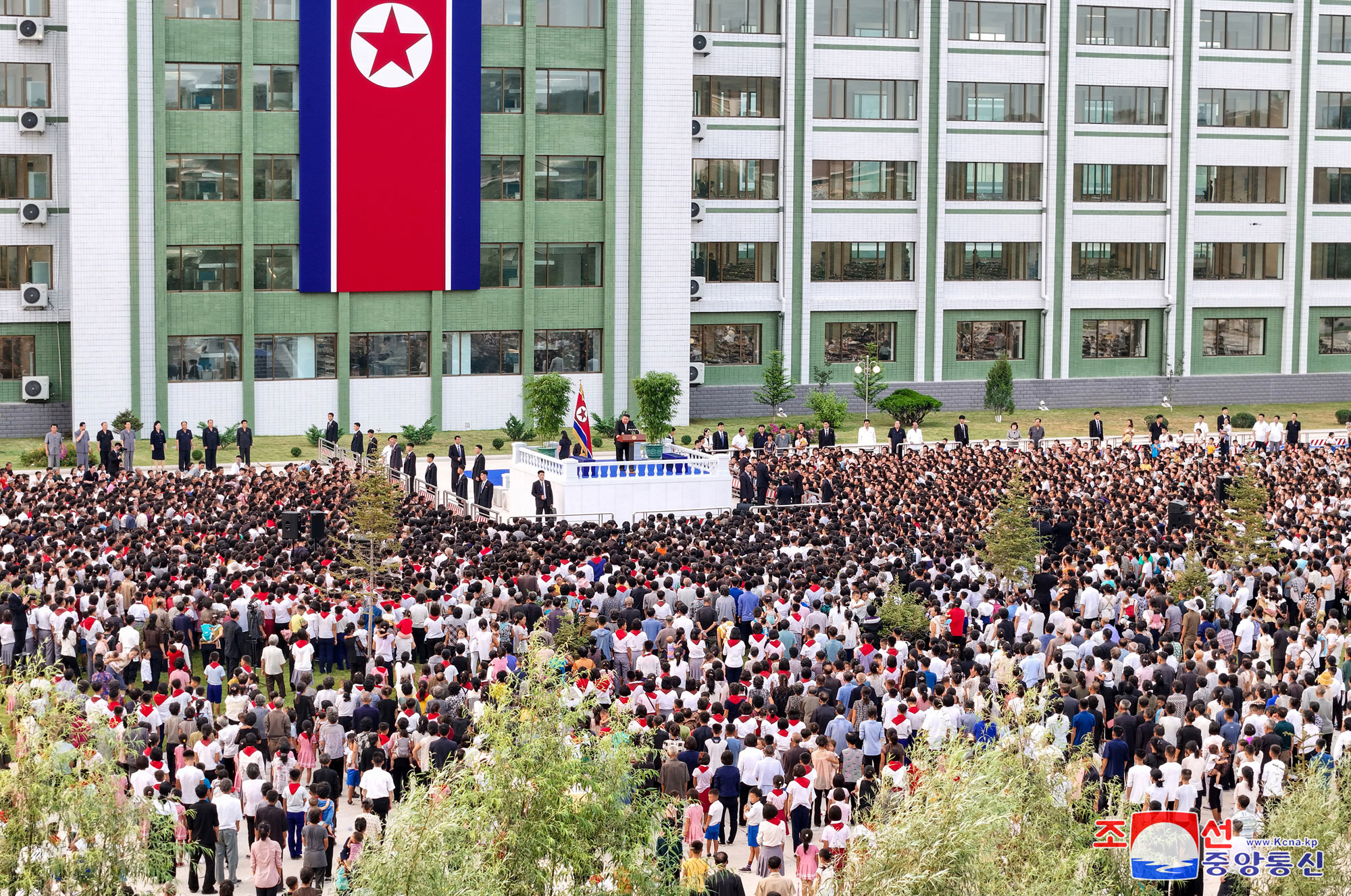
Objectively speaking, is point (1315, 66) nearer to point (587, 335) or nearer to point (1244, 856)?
point (587, 335)

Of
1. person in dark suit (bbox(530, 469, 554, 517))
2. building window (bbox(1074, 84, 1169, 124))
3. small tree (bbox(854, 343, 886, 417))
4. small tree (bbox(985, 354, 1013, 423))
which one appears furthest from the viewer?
building window (bbox(1074, 84, 1169, 124))

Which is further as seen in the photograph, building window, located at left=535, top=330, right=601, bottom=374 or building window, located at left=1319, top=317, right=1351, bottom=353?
building window, located at left=1319, top=317, right=1351, bottom=353

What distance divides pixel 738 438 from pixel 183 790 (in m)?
32.0

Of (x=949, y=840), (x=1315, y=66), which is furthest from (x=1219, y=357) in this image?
(x=949, y=840)

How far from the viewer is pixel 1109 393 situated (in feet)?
221

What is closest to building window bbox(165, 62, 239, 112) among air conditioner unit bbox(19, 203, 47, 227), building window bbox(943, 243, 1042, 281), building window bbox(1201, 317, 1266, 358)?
air conditioner unit bbox(19, 203, 47, 227)

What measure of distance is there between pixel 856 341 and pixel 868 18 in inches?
483

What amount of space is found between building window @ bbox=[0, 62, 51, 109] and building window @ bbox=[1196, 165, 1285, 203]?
43.6 metres

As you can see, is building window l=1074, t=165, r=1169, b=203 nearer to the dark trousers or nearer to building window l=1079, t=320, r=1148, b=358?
building window l=1079, t=320, r=1148, b=358

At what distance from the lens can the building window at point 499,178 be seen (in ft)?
185

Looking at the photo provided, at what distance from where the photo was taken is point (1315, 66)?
222 ft

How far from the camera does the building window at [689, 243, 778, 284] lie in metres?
62.4

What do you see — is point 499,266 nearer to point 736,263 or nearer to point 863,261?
point 736,263

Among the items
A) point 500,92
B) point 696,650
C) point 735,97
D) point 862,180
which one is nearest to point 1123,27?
point 862,180
